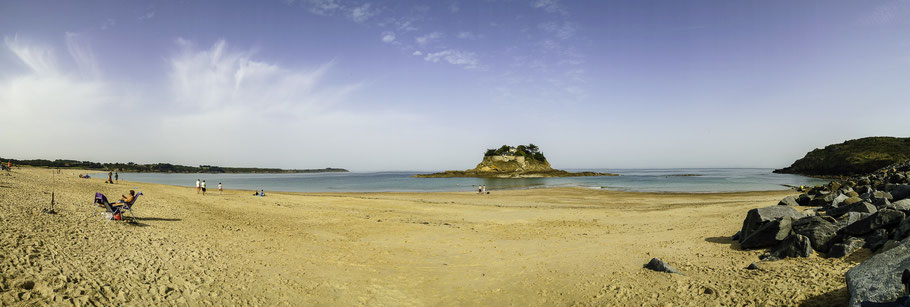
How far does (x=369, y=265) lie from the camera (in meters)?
10.0

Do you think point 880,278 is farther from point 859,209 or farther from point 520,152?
point 520,152

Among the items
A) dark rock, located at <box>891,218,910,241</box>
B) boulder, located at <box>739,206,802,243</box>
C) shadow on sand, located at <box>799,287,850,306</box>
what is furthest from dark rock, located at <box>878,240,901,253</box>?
boulder, located at <box>739,206,802,243</box>

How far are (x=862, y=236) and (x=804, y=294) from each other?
140 inches

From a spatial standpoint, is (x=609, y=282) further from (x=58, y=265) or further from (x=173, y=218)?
(x=173, y=218)

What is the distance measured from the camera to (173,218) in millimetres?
14422

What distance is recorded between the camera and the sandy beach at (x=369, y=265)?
652 cm

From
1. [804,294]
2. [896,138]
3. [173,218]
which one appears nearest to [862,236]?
[804,294]

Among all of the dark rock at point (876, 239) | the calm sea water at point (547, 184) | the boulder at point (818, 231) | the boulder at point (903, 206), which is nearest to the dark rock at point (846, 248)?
the dark rock at point (876, 239)

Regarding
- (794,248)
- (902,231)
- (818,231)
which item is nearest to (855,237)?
(818,231)

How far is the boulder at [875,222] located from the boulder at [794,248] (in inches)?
→ 35.5

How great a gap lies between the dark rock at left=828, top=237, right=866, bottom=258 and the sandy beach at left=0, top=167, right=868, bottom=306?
24 centimetres

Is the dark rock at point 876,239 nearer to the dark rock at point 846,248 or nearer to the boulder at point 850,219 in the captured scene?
the dark rock at point 846,248

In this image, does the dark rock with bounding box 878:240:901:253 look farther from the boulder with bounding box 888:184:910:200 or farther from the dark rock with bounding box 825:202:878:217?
the boulder with bounding box 888:184:910:200

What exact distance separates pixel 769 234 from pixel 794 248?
4.87ft
